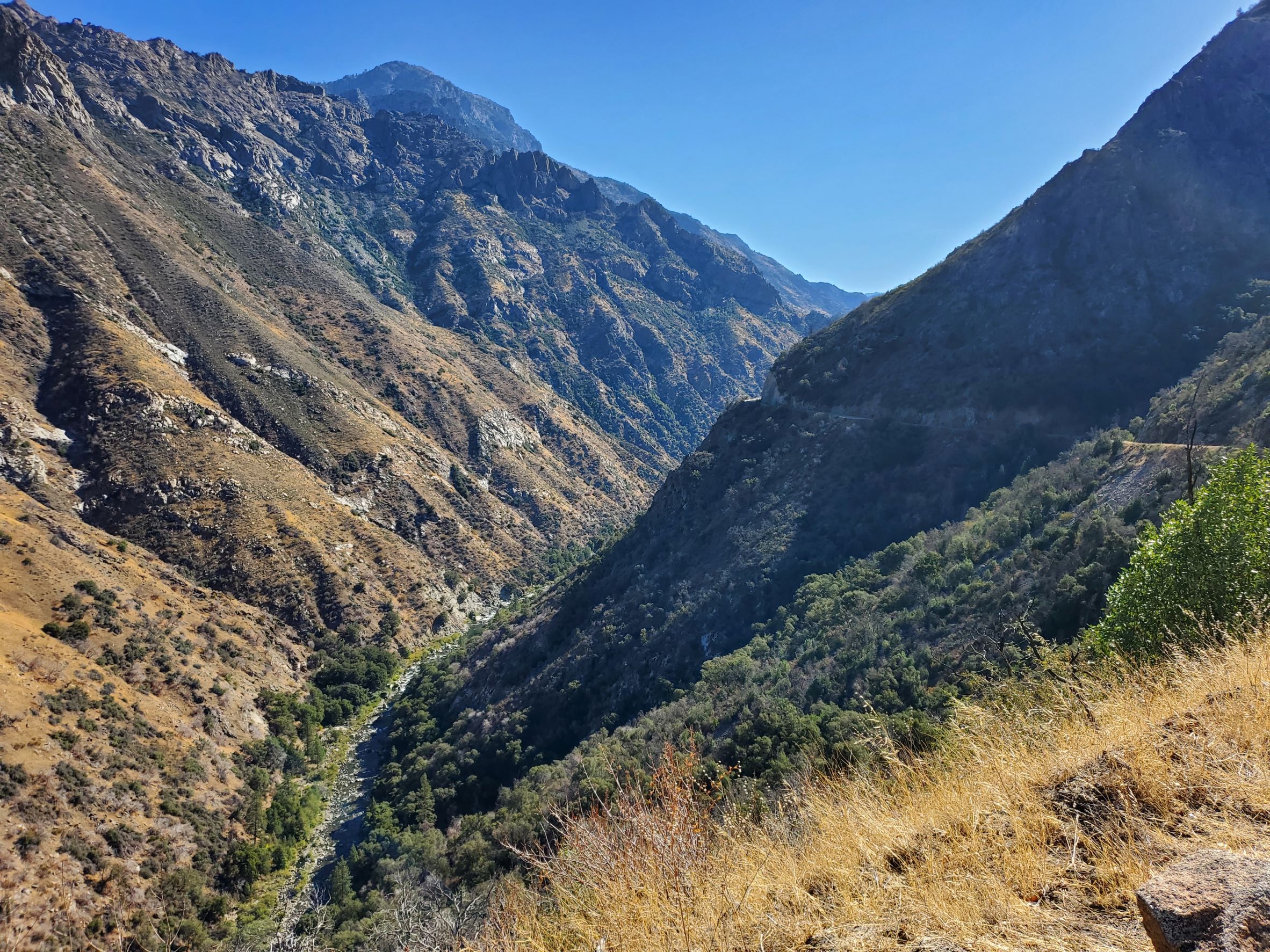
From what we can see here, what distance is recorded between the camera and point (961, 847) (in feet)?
13.0

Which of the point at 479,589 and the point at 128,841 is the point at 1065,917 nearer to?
the point at 128,841

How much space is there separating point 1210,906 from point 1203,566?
10.9m

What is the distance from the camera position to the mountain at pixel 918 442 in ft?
126

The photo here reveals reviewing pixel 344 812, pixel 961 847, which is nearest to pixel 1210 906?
pixel 961 847

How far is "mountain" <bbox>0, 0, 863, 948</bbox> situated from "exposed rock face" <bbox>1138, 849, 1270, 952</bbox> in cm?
531

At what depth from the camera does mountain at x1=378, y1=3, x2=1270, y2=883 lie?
126 ft

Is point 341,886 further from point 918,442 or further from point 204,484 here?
point 918,442

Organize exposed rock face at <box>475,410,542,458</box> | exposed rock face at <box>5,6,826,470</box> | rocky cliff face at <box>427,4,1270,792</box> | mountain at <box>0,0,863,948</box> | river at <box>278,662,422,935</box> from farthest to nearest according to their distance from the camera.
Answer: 1. exposed rock face at <box>5,6,826,470</box>
2. exposed rock face at <box>475,410,542,458</box>
3. rocky cliff face at <box>427,4,1270,792</box>
4. river at <box>278,662,422,935</box>
5. mountain at <box>0,0,863,948</box>

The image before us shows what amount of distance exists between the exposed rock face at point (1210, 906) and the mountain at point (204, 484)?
531cm

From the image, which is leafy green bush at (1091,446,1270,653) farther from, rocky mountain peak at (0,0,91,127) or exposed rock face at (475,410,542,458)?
rocky mountain peak at (0,0,91,127)

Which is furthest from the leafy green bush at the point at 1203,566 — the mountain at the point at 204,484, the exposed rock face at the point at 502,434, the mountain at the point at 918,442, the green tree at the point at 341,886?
the exposed rock face at the point at 502,434

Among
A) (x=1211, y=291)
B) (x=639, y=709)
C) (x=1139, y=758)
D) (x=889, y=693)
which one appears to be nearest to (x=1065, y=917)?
(x=1139, y=758)

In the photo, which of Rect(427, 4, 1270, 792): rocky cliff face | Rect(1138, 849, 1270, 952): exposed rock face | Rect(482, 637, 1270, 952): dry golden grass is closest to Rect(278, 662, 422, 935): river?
Rect(427, 4, 1270, 792): rocky cliff face

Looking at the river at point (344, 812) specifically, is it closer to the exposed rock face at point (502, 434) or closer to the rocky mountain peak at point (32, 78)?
the exposed rock face at point (502, 434)
